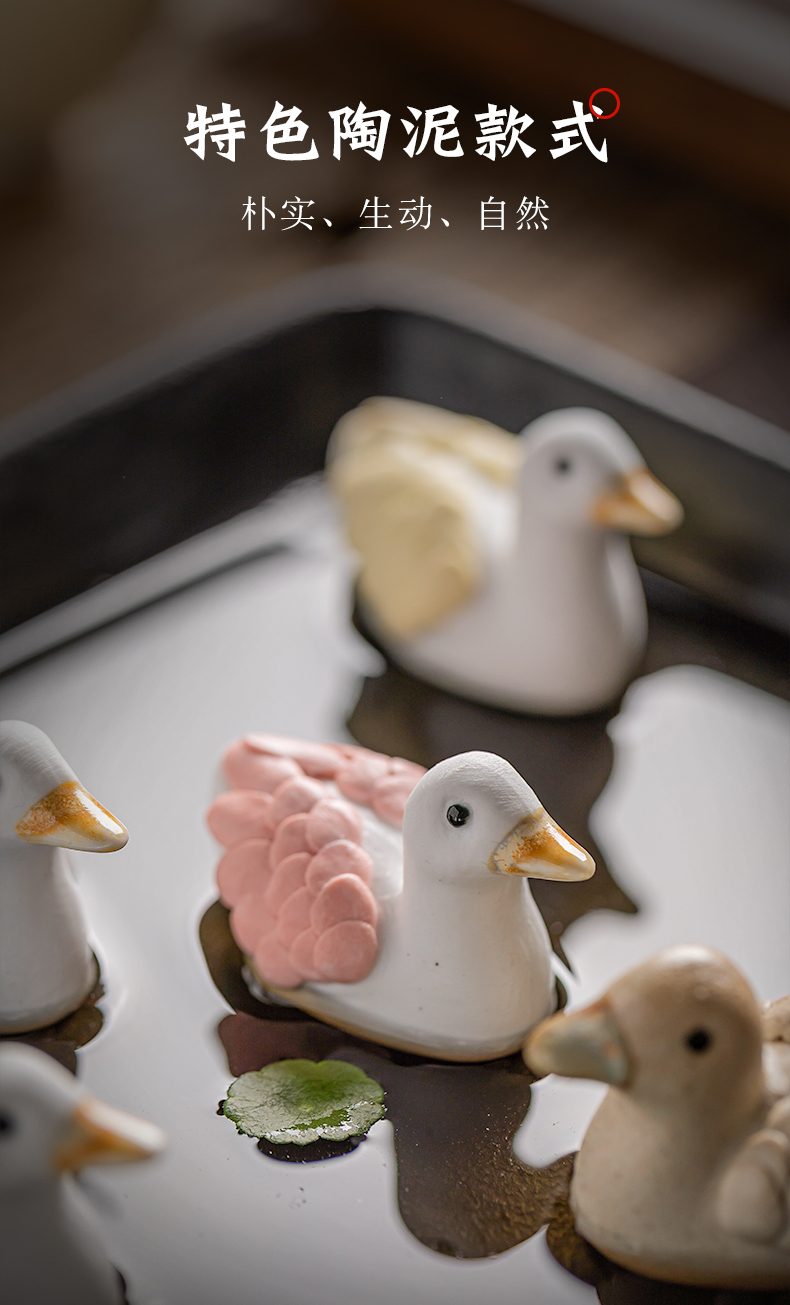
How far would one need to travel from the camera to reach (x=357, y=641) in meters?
0.77

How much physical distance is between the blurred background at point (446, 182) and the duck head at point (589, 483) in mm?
378

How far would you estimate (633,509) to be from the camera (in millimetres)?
718

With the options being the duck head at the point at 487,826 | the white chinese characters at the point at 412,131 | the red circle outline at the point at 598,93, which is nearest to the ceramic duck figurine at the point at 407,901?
the duck head at the point at 487,826

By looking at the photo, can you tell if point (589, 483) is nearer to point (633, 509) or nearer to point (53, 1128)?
point (633, 509)

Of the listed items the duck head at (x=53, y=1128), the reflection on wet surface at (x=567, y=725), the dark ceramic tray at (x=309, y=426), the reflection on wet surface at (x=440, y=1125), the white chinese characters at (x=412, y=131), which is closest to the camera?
the duck head at (x=53, y=1128)

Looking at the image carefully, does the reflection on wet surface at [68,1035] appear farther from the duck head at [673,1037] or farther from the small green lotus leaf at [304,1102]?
the duck head at [673,1037]

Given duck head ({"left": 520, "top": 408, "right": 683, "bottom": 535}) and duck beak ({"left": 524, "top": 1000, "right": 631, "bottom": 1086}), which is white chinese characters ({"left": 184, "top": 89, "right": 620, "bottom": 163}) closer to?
duck head ({"left": 520, "top": 408, "right": 683, "bottom": 535})

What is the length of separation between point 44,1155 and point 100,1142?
0.02 meters

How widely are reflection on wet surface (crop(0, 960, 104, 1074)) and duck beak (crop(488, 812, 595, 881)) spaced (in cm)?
17

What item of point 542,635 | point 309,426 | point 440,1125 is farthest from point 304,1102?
point 309,426

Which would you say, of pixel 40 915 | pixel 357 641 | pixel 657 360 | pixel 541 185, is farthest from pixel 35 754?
pixel 541 185

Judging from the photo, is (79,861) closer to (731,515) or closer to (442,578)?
(442,578)

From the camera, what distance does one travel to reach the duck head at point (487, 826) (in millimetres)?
515

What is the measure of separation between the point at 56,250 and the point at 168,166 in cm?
14
